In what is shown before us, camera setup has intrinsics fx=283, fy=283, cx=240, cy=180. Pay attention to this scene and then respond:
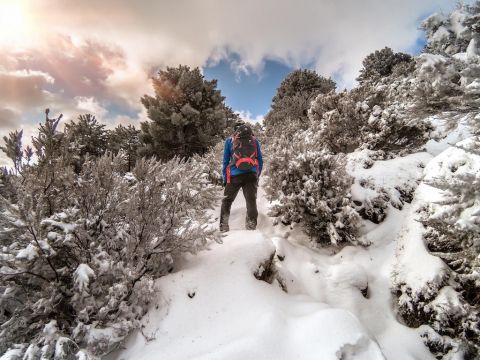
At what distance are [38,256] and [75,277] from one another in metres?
0.38

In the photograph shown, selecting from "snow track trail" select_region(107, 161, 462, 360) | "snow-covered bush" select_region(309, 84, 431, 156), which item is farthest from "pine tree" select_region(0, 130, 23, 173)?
"snow-covered bush" select_region(309, 84, 431, 156)

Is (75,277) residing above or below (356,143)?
below

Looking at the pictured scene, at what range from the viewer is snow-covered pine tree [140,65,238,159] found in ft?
33.4

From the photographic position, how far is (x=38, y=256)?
231cm

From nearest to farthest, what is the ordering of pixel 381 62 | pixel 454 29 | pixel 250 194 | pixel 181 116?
pixel 454 29 → pixel 250 194 → pixel 181 116 → pixel 381 62

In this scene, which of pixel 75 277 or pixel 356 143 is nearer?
pixel 75 277

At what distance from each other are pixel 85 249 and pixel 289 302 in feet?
7.05

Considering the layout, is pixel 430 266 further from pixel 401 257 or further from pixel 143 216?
pixel 143 216

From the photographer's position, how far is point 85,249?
2.64 m

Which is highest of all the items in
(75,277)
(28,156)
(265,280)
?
(28,156)

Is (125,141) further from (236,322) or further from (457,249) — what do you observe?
(457,249)

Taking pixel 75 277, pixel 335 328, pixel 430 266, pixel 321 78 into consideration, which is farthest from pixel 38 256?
pixel 321 78

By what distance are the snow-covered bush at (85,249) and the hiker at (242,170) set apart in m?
1.45

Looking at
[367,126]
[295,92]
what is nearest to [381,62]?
[295,92]
